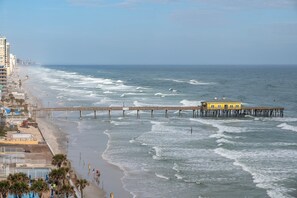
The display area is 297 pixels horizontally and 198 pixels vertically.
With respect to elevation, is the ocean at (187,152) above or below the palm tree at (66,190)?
below

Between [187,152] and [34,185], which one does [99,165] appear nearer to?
[187,152]

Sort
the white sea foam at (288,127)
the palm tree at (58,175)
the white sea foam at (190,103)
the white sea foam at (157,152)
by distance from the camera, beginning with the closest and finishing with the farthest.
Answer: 1. the palm tree at (58,175)
2. the white sea foam at (157,152)
3. the white sea foam at (288,127)
4. the white sea foam at (190,103)

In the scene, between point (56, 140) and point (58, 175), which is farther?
point (56, 140)

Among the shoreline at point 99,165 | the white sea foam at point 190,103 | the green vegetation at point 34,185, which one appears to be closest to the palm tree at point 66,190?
the green vegetation at point 34,185

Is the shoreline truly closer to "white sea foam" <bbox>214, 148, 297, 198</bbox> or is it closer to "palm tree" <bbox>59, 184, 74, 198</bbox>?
"palm tree" <bbox>59, 184, 74, 198</bbox>

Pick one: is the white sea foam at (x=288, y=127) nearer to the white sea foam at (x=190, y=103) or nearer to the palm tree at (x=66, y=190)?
the white sea foam at (x=190, y=103)

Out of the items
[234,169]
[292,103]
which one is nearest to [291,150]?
[234,169]

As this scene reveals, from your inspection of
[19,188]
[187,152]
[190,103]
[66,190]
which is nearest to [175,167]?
[187,152]

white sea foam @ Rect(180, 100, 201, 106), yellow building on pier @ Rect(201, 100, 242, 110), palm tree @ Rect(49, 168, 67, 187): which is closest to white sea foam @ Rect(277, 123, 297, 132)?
yellow building on pier @ Rect(201, 100, 242, 110)

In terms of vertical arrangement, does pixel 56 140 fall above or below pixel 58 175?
below

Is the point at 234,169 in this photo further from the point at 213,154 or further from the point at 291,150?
the point at 291,150

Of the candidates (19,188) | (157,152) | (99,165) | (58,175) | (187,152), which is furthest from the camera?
(187,152)
